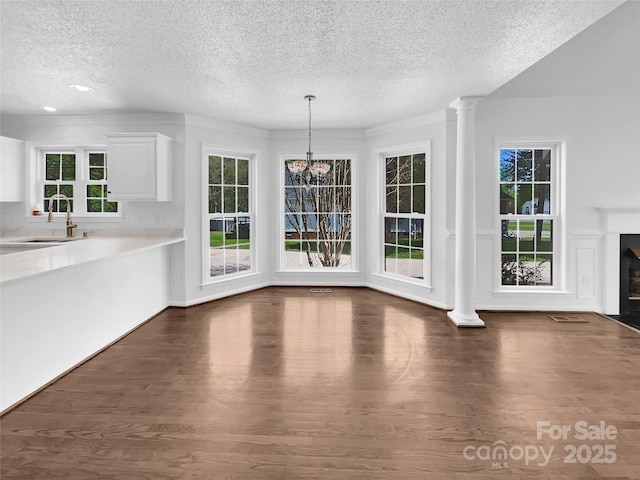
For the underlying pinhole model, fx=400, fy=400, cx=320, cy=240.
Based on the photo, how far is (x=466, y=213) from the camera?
4.46 metres

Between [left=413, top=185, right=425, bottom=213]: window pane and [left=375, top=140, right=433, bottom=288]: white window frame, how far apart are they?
0.09 meters

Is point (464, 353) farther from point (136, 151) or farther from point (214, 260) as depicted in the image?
point (136, 151)

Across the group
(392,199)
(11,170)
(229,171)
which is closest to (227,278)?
(229,171)

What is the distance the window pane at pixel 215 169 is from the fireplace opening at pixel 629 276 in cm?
525

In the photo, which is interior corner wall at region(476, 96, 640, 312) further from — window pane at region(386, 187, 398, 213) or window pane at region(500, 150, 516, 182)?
window pane at region(386, 187, 398, 213)

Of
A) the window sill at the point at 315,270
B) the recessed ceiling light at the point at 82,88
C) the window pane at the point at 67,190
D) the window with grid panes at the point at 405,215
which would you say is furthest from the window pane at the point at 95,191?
the window with grid panes at the point at 405,215

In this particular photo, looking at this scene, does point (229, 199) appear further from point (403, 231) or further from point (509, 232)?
point (509, 232)

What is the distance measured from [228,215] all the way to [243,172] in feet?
2.44

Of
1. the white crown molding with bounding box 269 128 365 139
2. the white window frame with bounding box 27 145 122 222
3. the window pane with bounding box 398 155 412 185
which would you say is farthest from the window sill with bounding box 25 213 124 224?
the window pane with bounding box 398 155 412 185

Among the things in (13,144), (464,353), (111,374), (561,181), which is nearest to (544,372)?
(464,353)

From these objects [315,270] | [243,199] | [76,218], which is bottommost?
[315,270]

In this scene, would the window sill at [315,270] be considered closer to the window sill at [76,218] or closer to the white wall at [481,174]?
the white wall at [481,174]

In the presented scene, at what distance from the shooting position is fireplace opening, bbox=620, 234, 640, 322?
4820mm

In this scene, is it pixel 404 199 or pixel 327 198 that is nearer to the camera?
pixel 404 199
